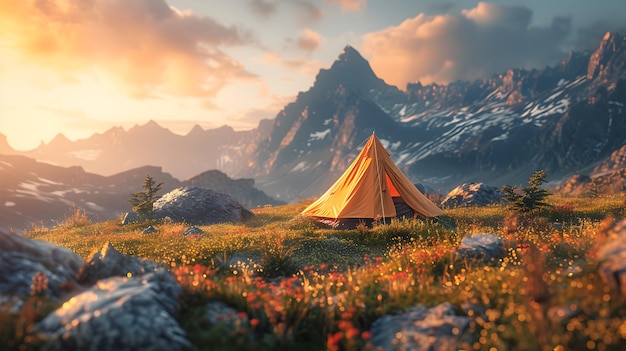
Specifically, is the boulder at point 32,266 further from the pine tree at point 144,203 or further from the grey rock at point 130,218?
the grey rock at point 130,218

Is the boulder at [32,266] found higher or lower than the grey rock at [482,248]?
higher

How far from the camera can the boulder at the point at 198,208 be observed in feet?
83.1

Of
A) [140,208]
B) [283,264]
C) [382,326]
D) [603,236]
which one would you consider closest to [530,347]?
[382,326]

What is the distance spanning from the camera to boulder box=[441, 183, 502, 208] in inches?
1121

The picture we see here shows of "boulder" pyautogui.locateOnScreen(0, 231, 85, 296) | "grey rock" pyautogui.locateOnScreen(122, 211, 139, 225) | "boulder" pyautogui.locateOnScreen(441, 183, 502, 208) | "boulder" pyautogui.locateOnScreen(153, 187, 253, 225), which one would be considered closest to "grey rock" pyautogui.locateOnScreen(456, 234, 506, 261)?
"boulder" pyautogui.locateOnScreen(0, 231, 85, 296)

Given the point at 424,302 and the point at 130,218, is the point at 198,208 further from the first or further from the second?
the point at 424,302

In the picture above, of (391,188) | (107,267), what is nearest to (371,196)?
(391,188)

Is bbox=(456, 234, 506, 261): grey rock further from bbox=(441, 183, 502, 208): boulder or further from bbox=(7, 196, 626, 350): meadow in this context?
bbox=(441, 183, 502, 208): boulder

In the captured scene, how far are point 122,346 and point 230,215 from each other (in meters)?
21.7

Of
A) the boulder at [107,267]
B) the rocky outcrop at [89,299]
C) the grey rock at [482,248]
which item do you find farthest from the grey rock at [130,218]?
the grey rock at [482,248]

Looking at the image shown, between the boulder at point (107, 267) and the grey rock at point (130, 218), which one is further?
the grey rock at point (130, 218)

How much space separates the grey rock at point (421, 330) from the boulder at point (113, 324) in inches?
112

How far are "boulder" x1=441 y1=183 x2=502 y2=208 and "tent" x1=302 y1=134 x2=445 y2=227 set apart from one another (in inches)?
310

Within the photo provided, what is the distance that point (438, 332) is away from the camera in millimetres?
5520
